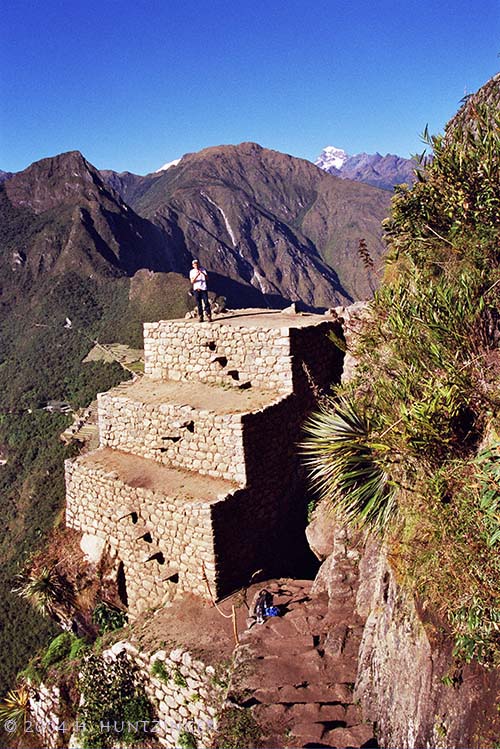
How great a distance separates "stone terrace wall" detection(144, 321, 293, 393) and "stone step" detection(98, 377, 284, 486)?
281 millimetres

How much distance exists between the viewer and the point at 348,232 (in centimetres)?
17100

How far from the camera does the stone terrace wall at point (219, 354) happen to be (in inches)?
404

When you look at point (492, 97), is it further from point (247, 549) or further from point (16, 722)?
point (16, 722)

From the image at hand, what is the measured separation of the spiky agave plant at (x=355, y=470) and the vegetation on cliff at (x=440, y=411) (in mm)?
Answer: 17

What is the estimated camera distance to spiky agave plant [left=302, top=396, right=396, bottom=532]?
610 centimetres

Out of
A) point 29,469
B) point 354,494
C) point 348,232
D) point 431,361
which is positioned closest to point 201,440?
point 354,494

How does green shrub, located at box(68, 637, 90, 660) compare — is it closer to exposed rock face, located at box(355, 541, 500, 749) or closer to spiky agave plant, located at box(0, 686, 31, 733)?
spiky agave plant, located at box(0, 686, 31, 733)

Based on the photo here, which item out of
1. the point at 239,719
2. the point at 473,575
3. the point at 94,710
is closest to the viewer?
the point at 473,575

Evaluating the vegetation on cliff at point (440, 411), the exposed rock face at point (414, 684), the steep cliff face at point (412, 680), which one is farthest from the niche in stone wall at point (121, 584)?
the exposed rock face at point (414, 684)

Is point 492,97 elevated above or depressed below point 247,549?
above

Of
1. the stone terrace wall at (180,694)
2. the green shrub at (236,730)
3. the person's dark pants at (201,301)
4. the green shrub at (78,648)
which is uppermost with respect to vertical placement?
the person's dark pants at (201,301)

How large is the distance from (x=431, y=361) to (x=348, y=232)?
173 m

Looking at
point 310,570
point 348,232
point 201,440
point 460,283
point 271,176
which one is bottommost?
point 310,570

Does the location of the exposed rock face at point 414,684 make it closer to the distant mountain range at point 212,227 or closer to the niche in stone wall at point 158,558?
the niche in stone wall at point 158,558
